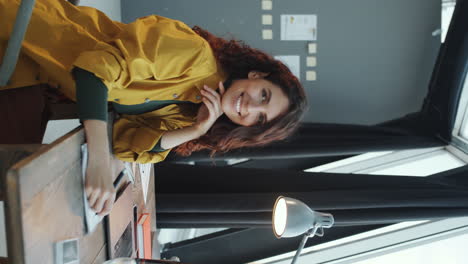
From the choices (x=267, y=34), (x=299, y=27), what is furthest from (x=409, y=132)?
(x=267, y=34)

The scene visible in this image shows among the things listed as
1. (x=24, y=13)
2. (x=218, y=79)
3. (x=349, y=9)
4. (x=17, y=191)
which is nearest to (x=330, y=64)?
(x=349, y=9)

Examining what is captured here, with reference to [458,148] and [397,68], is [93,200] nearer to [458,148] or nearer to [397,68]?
[458,148]

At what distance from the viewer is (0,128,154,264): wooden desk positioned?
0.62 metres

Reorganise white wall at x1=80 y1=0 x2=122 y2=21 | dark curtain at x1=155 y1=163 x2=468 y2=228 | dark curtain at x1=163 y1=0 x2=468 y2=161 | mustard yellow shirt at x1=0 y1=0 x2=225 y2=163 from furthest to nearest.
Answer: white wall at x1=80 y1=0 x2=122 y2=21, dark curtain at x1=163 y1=0 x2=468 y2=161, dark curtain at x1=155 y1=163 x2=468 y2=228, mustard yellow shirt at x1=0 y1=0 x2=225 y2=163

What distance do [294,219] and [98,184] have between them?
63cm

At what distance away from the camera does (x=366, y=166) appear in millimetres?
3143

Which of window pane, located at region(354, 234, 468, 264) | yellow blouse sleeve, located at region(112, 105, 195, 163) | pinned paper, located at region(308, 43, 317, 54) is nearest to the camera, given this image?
yellow blouse sleeve, located at region(112, 105, 195, 163)

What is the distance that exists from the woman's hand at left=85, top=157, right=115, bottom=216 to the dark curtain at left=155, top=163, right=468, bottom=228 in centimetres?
124

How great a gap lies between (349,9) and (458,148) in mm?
1456

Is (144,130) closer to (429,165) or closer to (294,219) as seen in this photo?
(294,219)

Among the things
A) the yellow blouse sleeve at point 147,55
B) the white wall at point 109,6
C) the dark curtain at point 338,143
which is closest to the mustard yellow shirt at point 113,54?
the yellow blouse sleeve at point 147,55

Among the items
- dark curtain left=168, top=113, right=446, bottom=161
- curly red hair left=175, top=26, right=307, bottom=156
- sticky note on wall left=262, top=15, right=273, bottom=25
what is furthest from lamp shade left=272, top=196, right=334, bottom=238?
sticky note on wall left=262, top=15, right=273, bottom=25

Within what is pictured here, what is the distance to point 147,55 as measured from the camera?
3.41ft

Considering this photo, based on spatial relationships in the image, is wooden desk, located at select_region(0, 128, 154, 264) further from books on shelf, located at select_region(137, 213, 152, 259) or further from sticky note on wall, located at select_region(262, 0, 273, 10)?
sticky note on wall, located at select_region(262, 0, 273, 10)
